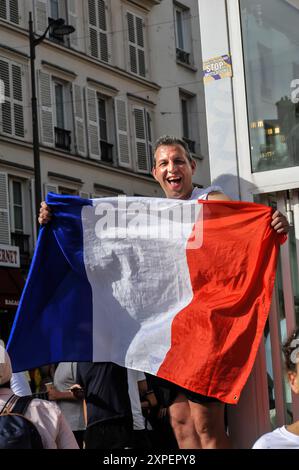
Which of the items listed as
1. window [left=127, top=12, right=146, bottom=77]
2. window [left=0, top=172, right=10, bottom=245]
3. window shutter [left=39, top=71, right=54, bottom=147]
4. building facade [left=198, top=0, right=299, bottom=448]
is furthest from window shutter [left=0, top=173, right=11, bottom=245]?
building facade [left=198, top=0, right=299, bottom=448]

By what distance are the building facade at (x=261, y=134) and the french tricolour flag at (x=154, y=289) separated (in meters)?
0.41

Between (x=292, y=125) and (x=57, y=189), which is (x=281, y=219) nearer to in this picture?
(x=292, y=125)

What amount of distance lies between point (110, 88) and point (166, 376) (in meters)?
27.8

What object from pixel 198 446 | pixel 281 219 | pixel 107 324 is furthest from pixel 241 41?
pixel 198 446

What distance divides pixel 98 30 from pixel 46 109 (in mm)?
4478

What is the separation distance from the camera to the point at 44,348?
554 centimetres

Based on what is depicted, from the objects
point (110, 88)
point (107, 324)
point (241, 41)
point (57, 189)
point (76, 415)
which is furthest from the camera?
point (110, 88)

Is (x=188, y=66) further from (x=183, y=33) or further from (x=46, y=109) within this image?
(x=46, y=109)

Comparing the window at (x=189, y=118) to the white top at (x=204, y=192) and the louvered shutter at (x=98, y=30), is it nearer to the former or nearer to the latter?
the louvered shutter at (x=98, y=30)

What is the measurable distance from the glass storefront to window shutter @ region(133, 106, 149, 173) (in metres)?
27.2

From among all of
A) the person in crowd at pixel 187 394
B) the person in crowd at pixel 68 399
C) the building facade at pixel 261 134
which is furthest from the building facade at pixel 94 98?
the person in crowd at pixel 187 394

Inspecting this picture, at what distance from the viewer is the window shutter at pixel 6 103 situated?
28.0 m

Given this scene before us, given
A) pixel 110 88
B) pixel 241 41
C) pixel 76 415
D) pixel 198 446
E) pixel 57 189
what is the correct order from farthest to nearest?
1. pixel 110 88
2. pixel 57 189
3. pixel 76 415
4. pixel 241 41
5. pixel 198 446

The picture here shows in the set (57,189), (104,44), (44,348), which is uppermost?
(104,44)
